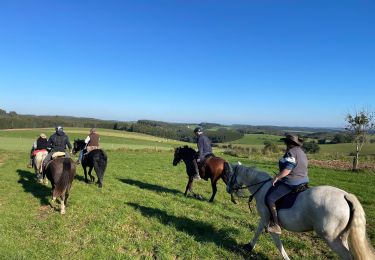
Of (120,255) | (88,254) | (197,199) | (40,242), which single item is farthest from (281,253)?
(197,199)

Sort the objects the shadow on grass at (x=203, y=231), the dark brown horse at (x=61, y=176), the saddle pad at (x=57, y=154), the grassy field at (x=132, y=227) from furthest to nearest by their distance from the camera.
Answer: the saddle pad at (x=57, y=154), the dark brown horse at (x=61, y=176), the shadow on grass at (x=203, y=231), the grassy field at (x=132, y=227)

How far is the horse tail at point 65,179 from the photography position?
11602 mm

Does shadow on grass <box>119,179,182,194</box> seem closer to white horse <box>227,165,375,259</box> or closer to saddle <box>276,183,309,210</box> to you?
saddle <box>276,183,309,210</box>

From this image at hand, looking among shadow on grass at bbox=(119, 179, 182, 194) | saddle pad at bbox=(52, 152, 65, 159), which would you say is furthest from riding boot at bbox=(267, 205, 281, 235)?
saddle pad at bbox=(52, 152, 65, 159)

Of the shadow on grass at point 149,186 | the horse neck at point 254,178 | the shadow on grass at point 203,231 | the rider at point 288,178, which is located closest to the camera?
the rider at point 288,178

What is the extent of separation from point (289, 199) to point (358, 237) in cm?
163

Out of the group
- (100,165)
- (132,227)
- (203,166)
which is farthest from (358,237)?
(100,165)

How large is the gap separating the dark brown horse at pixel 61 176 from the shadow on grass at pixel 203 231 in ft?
8.56

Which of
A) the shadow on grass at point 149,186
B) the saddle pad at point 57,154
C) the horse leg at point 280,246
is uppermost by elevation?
the saddle pad at point 57,154

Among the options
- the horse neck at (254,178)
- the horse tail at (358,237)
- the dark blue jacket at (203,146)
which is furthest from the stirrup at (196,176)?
the horse tail at (358,237)

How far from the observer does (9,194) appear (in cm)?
1409

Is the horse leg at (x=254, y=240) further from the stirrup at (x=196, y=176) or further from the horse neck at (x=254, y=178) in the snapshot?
the stirrup at (x=196, y=176)

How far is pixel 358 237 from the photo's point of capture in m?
6.25

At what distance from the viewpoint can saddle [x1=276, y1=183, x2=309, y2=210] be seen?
7.50 m
